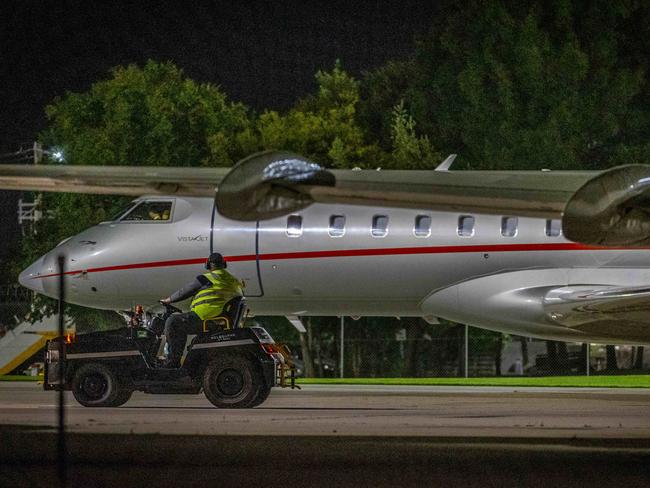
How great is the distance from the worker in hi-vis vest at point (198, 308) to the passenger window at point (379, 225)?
15.8 feet

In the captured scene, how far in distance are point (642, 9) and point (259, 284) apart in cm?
2873

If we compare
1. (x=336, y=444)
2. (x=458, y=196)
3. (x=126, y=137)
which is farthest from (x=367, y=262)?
(x=126, y=137)

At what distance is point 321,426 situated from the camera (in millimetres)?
15555

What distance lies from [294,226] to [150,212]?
103 inches

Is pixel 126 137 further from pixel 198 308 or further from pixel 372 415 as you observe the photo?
pixel 372 415

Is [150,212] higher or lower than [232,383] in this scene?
higher

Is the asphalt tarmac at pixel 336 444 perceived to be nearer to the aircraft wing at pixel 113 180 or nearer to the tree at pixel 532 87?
Result: the aircraft wing at pixel 113 180

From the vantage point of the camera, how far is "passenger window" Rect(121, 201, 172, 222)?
79.0 feet

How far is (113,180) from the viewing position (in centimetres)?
1041

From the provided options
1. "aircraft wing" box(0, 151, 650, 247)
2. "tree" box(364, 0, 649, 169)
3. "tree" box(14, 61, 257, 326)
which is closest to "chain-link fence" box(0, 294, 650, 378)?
"tree" box(14, 61, 257, 326)

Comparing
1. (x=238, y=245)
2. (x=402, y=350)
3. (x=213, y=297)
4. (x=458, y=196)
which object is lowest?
(x=402, y=350)

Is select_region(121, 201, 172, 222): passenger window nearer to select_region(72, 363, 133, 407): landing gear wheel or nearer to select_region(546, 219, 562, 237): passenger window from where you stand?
select_region(72, 363, 133, 407): landing gear wheel

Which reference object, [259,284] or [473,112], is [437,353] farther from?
[259,284]

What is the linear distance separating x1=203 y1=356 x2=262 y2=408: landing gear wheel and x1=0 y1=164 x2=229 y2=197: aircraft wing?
8457 millimetres
